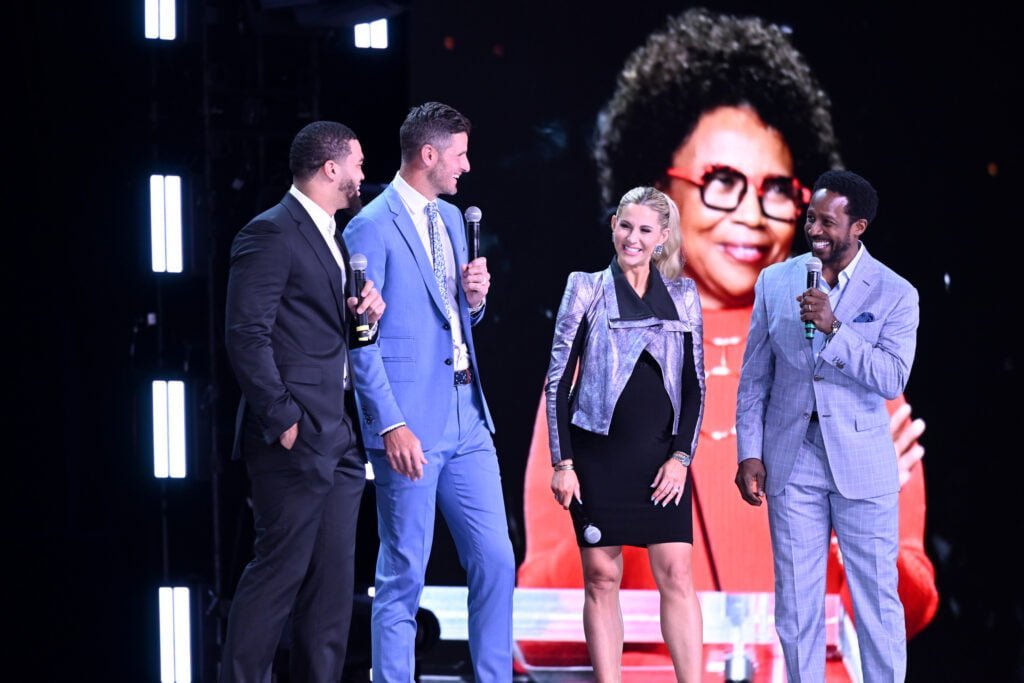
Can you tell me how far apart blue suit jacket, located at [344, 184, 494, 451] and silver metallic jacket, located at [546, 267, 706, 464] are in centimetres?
39

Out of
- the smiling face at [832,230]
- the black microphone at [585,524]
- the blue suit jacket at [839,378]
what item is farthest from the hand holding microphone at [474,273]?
the smiling face at [832,230]

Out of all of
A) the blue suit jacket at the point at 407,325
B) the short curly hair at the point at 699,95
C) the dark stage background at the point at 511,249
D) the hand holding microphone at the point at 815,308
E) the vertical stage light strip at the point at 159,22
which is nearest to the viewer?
the hand holding microphone at the point at 815,308

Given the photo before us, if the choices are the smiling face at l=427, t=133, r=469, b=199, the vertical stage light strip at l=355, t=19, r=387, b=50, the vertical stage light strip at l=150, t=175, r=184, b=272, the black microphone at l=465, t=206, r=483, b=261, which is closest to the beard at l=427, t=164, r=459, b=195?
the smiling face at l=427, t=133, r=469, b=199

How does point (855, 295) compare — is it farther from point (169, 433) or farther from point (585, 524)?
point (169, 433)

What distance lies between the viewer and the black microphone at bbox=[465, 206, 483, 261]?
3324 millimetres

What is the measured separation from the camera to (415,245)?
3.43 metres

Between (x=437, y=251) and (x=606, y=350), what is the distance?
0.61m

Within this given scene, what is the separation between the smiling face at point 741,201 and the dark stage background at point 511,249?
0.31m

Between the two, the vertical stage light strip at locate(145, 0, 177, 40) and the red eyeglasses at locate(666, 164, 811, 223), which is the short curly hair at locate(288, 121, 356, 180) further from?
the red eyeglasses at locate(666, 164, 811, 223)

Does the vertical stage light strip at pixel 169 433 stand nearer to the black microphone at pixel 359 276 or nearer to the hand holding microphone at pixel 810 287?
the black microphone at pixel 359 276

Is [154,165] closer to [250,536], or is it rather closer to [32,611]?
[250,536]

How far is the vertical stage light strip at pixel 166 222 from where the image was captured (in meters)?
4.37

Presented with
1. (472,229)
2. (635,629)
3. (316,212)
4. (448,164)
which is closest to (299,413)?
(316,212)

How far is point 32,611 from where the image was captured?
4.73 metres
